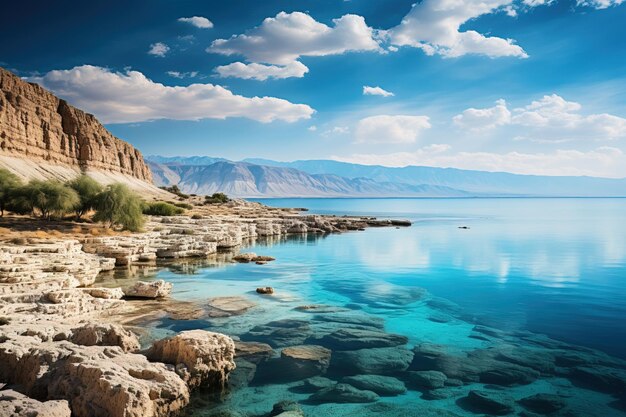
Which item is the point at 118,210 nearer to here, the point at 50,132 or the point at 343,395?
the point at 343,395

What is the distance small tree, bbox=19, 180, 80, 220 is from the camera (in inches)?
1451

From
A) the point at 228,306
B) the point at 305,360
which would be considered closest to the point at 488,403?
the point at 305,360

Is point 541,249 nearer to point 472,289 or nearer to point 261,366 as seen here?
point 472,289

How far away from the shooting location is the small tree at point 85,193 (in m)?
38.8

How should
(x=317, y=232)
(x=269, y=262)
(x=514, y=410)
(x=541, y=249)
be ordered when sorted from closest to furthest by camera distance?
(x=514, y=410) < (x=269, y=262) < (x=541, y=249) < (x=317, y=232)

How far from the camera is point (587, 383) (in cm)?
1193

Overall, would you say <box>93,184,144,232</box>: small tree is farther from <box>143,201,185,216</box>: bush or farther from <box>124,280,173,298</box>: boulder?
<box>143,201,185,216</box>: bush

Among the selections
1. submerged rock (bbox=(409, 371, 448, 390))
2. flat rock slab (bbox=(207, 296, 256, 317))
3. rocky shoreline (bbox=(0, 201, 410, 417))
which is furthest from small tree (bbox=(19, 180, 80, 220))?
submerged rock (bbox=(409, 371, 448, 390))

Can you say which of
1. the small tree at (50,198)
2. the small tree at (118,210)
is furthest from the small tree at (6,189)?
the small tree at (118,210)

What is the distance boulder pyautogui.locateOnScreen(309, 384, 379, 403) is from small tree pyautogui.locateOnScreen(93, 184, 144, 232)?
99.6 feet

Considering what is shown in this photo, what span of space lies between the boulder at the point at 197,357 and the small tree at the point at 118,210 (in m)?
28.2

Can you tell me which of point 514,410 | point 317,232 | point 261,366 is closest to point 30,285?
point 261,366

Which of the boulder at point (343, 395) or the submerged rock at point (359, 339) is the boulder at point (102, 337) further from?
the submerged rock at point (359, 339)

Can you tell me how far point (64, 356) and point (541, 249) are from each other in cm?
4533
